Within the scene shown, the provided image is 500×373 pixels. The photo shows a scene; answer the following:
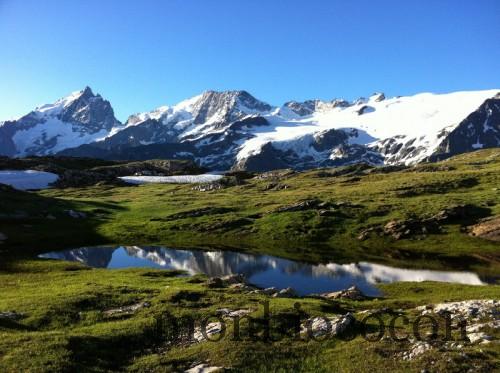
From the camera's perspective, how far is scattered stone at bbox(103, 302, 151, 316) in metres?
36.3

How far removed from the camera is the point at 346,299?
46.6 m

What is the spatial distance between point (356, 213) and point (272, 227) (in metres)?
19.0

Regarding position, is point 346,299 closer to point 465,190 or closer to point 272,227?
point 272,227

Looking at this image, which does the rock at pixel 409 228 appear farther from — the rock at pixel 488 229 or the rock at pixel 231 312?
the rock at pixel 231 312

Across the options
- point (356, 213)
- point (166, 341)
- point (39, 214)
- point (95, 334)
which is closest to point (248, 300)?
point (166, 341)

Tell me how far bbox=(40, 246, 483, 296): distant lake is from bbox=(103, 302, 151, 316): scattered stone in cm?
2361

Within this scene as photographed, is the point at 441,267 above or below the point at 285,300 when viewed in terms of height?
below

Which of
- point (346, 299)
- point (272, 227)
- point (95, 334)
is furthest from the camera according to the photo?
point (272, 227)

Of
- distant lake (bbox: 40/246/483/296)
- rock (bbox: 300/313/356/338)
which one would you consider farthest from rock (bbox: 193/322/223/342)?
distant lake (bbox: 40/246/483/296)

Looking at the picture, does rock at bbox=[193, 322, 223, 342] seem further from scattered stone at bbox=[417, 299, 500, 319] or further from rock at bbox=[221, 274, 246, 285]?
rock at bbox=[221, 274, 246, 285]

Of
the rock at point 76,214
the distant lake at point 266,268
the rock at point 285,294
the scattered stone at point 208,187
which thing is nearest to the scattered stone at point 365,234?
the distant lake at point 266,268

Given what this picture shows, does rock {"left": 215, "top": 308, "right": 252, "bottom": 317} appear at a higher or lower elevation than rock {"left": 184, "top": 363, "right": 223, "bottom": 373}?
higher

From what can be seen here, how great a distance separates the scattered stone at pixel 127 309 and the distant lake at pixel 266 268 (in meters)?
23.6

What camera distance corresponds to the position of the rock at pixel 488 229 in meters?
83.4
